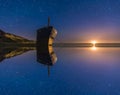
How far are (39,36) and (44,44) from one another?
41.3 feet

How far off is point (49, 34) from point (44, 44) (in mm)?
7516

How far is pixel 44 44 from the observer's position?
541 feet

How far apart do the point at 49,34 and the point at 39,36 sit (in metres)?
10.3

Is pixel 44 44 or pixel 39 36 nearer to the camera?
pixel 44 44

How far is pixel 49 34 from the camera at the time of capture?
168 m

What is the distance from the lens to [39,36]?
176 meters
